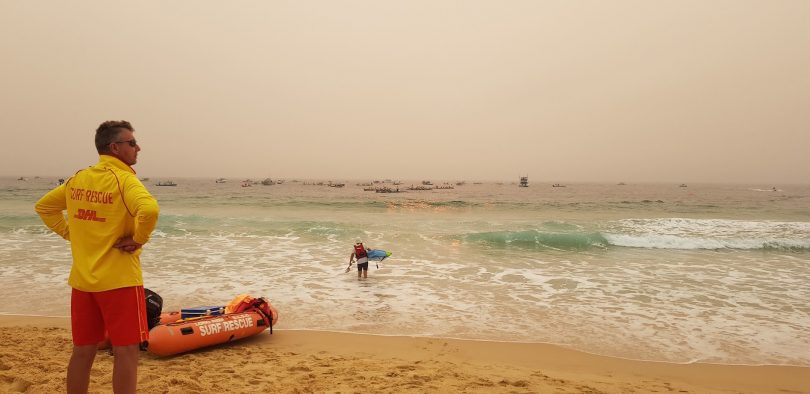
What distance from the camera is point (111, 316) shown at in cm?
300

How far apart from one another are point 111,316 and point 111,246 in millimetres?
527

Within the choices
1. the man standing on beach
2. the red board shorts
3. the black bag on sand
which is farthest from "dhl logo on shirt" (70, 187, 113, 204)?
the black bag on sand

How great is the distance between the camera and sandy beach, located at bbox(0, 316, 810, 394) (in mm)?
5070

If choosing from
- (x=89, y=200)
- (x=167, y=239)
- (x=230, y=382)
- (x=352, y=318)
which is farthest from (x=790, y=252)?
(x=167, y=239)

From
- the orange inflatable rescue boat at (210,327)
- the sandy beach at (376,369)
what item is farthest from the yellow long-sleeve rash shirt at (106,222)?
the orange inflatable rescue boat at (210,327)

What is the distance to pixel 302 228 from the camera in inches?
962

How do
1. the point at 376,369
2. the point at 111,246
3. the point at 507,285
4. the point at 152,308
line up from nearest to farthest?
the point at 111,246
the point at 376,369
the point at 152,308
the point at 507,285

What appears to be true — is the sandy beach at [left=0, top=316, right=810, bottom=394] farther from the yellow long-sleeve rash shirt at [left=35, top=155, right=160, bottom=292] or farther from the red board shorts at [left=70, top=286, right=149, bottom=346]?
the yellow long-sleeve rash shirt at [left=35, top=155, right=160, bottom=292]

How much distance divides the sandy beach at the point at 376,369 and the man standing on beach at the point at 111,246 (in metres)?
2.22

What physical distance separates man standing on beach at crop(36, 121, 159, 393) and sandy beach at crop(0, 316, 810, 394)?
2.22 meters

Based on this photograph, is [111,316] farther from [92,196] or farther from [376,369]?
[376,369]

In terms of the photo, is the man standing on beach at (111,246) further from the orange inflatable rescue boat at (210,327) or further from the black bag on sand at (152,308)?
the black bag on sand at (152,308)

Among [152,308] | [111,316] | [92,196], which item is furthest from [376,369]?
[92,196]

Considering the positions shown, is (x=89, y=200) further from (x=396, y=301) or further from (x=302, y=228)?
(x=302, y=228)
